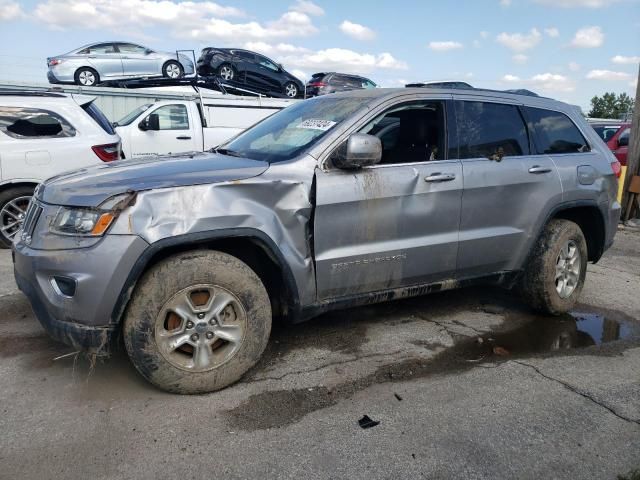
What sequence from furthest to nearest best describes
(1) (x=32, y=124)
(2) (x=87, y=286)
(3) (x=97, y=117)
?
(3) (x=97, y=117) < (1) (x=32, y=124) < (2) (x=87, y=286)

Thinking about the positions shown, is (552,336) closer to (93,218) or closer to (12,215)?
(93,218)

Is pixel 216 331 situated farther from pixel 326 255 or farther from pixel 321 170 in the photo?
pixel 321 170

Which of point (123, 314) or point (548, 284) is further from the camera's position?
point (548, 284)

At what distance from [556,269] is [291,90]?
51.4ft

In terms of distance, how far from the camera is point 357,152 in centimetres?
342

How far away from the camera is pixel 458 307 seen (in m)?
5.03

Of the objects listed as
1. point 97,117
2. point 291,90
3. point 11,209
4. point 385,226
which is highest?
point 291,90

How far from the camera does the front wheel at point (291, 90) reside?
61.9 feet

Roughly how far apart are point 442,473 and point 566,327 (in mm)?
2589

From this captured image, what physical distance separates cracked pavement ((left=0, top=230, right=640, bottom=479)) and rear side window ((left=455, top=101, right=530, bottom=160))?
1.43 meters

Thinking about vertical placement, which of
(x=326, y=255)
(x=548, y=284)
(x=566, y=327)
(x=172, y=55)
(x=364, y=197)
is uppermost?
(x=172, y=55)

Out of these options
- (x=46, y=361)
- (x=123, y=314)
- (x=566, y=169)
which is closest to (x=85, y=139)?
(x=46, y=361)

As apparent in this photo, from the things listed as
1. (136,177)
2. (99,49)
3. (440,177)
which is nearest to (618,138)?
(440,177)

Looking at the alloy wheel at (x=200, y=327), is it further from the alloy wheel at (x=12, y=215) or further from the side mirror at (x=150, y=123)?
the side mirror at (x=150, y=123)
